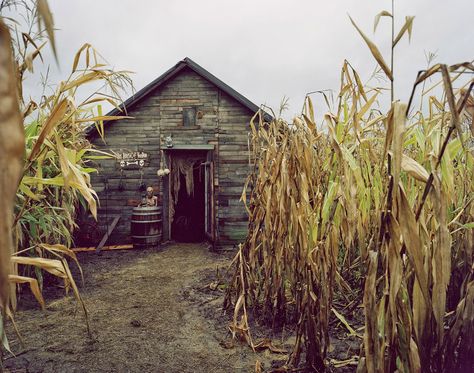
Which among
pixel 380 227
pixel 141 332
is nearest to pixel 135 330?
pixel 141 332

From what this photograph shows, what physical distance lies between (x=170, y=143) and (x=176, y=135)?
26 cm

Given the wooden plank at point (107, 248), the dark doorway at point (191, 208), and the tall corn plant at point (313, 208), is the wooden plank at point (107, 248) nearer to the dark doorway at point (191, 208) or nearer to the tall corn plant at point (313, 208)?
the dark doorway at point (191, 208)

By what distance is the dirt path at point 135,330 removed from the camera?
2801mm

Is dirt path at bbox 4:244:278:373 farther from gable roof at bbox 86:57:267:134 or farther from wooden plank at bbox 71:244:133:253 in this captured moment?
gable roof at bbox 86:57:267:134

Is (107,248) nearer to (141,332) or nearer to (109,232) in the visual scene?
(109,232)

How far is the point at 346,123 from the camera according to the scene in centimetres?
187

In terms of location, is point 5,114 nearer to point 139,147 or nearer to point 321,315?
point 321,315

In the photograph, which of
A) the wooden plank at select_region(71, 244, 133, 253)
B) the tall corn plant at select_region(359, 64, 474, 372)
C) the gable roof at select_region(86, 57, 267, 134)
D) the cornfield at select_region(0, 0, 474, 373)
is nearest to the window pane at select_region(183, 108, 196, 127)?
the gable roof at select_region(86, 57, 267, 134)

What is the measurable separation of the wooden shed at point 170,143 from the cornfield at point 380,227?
16.9 ft

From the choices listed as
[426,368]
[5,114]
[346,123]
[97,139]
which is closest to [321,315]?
[426,368]

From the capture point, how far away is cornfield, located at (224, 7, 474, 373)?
104cm

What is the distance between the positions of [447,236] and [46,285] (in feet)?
18.0

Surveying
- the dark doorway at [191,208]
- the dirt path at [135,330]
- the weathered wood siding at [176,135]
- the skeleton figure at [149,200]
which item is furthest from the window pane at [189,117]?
the dirt path at [135,330]

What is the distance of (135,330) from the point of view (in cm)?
353
